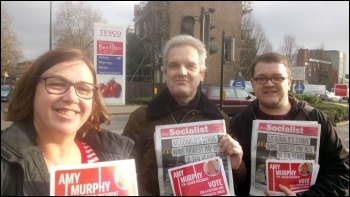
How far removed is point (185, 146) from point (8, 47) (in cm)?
101

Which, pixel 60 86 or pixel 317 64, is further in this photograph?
pixel 317 64

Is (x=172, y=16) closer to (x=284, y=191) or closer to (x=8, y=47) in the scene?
(x=8, y=47)

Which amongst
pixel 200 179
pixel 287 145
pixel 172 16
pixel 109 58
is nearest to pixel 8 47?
pixel 200 179

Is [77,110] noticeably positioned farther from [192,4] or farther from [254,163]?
[192,4]

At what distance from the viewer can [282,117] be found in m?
2.02

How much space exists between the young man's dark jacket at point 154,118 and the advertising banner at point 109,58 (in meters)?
0.26

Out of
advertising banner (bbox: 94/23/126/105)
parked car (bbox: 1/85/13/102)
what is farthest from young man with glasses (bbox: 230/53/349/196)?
parked car (bbox: 1/85/13/102)

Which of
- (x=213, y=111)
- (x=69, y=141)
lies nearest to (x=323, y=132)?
(x=213, y=111)

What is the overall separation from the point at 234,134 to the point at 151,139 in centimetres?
55

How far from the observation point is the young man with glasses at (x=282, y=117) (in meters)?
1.83

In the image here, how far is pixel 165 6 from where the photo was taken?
2816 mm

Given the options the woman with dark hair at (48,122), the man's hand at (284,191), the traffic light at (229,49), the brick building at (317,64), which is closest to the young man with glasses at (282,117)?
the man's hand at (284,191)

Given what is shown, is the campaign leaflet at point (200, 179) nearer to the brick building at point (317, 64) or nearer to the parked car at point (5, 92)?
the parked car at point (5, 92)

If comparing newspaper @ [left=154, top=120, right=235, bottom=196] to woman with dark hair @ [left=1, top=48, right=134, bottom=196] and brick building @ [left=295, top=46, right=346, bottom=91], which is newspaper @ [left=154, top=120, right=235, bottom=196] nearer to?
woman with dark hair @ [left=1, top=48, right=134, bottom=196]
